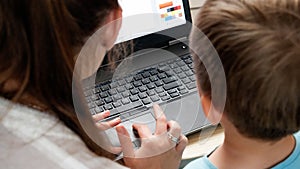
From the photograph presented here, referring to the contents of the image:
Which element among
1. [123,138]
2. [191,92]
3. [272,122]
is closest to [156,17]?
[191,92]

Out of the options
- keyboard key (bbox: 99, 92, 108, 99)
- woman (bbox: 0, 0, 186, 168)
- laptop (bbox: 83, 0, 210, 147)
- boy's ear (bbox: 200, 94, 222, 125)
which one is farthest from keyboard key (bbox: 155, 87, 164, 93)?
woman (bbox: 0, 0, 186, 168)

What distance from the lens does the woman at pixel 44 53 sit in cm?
49

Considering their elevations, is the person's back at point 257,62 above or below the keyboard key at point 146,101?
above

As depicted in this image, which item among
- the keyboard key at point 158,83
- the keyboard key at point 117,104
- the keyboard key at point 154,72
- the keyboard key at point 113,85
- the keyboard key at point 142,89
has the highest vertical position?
the keyboard key at point 113,85

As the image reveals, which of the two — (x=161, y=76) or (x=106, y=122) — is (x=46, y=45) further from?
(x=161, y=76)

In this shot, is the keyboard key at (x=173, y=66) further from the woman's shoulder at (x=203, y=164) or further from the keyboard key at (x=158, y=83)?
the woman's shoulder at (x=203, y=164)

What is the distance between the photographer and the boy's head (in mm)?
529

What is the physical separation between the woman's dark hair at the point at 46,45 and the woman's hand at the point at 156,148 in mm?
187

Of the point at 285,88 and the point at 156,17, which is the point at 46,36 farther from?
the point at 156,17

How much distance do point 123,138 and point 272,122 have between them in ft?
0.84

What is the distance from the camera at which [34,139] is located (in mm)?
531

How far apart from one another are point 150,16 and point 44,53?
534mm

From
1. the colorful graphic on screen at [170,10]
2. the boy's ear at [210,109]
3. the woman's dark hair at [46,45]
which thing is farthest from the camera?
the colorful graphic on screen at [170,10]

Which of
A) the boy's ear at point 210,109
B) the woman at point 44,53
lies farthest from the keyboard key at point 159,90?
the woman at point 44,53
